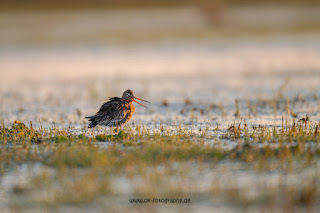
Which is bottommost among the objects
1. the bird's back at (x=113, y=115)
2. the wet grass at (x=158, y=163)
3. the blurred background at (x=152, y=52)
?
the wet grass at (x=158, y=163)

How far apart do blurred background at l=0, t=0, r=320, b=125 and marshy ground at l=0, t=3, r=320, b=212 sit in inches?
4.3

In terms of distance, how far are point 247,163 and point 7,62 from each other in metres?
21.0

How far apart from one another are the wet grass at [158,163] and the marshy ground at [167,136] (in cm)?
2

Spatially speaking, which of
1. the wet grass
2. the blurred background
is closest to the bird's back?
the wet grass

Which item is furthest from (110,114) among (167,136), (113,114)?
(167,136)

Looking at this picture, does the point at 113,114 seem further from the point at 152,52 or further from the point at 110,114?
the point at 152,52

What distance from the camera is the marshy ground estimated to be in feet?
20.6

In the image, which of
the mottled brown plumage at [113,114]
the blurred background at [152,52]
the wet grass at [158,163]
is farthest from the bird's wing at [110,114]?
the blurred background at [152,52]

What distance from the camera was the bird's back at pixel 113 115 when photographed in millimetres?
10445

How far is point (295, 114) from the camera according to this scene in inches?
464

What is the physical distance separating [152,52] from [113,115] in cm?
1940

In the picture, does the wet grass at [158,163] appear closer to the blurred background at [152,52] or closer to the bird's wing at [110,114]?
the bird's wing at [110,114]

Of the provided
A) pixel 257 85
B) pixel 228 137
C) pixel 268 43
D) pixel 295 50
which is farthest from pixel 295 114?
pixel 268 43

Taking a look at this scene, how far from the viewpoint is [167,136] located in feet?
30.8
